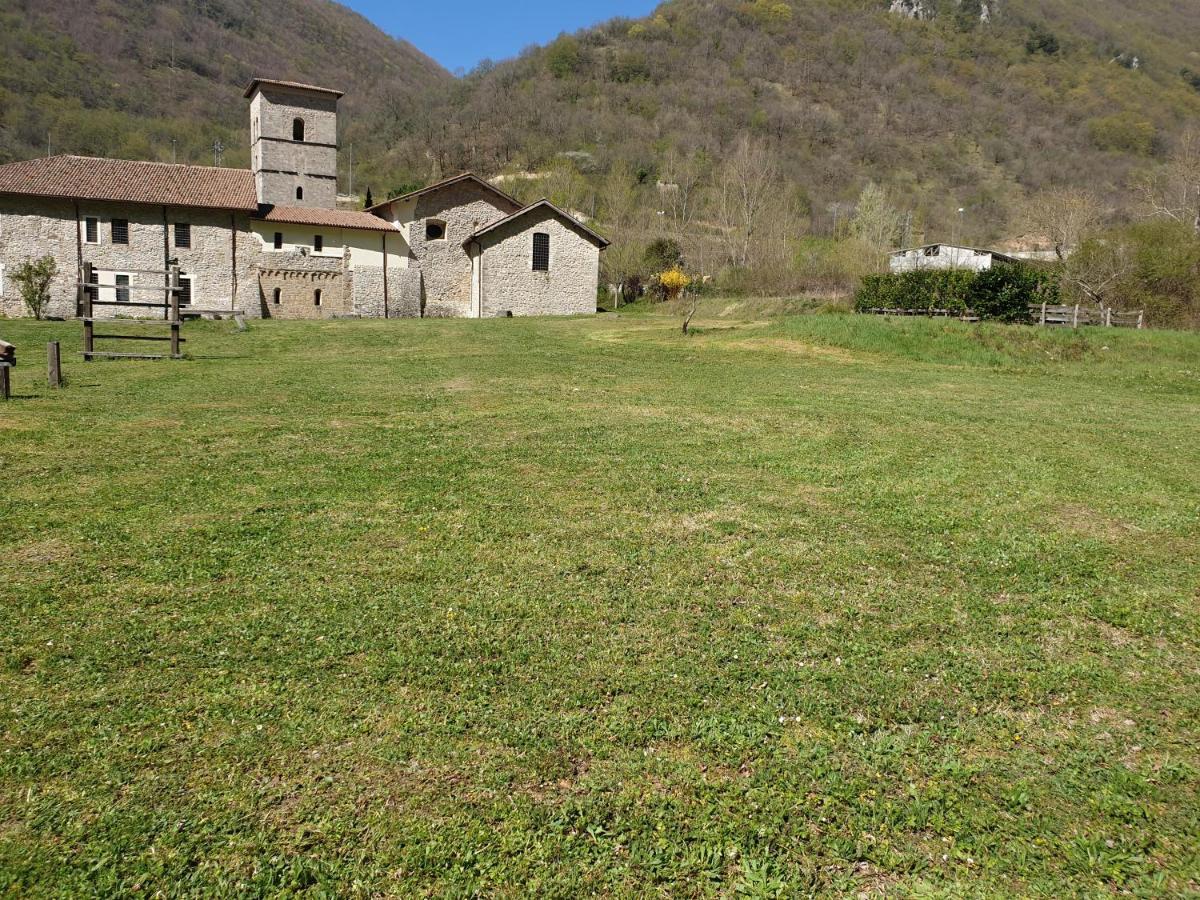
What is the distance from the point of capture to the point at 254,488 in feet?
23.2

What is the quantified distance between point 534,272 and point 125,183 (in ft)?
69.2

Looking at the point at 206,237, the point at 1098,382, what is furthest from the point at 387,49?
the point at 1098,382

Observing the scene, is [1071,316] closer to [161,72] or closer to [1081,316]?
[1081,316]

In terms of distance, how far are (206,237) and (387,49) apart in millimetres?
131290

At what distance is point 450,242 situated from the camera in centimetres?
4384

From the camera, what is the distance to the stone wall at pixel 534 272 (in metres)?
43.2

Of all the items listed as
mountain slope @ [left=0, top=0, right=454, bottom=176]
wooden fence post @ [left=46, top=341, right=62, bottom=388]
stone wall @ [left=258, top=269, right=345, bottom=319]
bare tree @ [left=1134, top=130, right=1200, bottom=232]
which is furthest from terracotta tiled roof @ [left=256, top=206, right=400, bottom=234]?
mountain slope @ [left=0, top=0, right=454, bottom=176]

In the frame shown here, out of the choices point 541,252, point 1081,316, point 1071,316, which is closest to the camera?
point 1071,316

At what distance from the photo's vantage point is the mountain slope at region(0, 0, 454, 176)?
254 feet

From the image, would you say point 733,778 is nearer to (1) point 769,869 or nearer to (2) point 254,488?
(1) point 769,869

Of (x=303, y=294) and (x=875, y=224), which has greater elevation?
(x=875, y=224)

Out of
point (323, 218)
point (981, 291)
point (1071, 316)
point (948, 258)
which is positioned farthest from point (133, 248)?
point (948, 258)

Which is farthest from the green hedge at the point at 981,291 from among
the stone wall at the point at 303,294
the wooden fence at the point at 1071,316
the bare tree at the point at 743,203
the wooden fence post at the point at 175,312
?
the stone wall at the point at 303,294

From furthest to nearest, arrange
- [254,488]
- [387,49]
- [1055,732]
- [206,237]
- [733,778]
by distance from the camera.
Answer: [387,49]
[206,237]
[254,488]
[1055,732]
[733,778]
